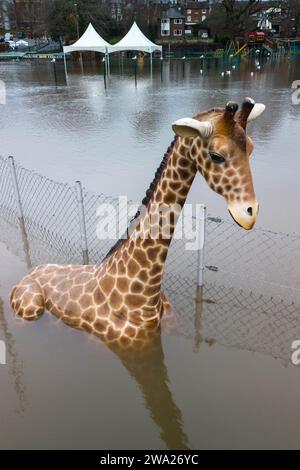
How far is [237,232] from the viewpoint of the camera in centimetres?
700

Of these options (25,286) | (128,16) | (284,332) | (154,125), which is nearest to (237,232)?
(284,332)

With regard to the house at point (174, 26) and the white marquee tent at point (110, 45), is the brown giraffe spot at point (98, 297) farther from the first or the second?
the house at point (174, 26)

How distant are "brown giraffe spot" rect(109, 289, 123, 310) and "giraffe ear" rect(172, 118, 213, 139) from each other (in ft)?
6.38

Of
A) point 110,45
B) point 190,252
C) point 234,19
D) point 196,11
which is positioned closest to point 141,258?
point 190,252

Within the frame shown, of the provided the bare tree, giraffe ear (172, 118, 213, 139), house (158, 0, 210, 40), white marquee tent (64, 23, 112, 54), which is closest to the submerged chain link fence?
giraffe ear (172, 118, 213, 139)

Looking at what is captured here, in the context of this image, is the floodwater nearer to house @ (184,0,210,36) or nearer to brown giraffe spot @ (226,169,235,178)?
brown giraffe spot @ (226,169,235,178)

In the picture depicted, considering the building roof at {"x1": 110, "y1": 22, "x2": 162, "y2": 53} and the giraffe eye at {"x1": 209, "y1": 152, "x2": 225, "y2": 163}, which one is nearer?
the giraffe eye at {"x1": 209, "y1": 152, "x2": 225, "y2": 163}

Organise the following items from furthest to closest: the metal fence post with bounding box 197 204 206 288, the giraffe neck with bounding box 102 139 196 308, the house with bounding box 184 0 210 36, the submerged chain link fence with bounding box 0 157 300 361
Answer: the house with bounding box 184 0 210 36
the metal fence post with bounding box 197 204 206 288
the submerged chain link fence with bounding box 0 157 300 361
the giraffe neck with bounding box 102 139 196 308

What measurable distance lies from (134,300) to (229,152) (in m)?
1.92

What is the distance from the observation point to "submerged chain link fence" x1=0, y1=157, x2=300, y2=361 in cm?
486

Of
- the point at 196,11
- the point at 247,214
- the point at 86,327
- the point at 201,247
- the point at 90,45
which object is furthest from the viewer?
the point at 196,11

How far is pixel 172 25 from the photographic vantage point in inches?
2532

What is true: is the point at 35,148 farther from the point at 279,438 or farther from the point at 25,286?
the point at 279,438

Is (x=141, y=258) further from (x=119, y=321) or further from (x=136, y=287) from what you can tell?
(x=119, y=321)
